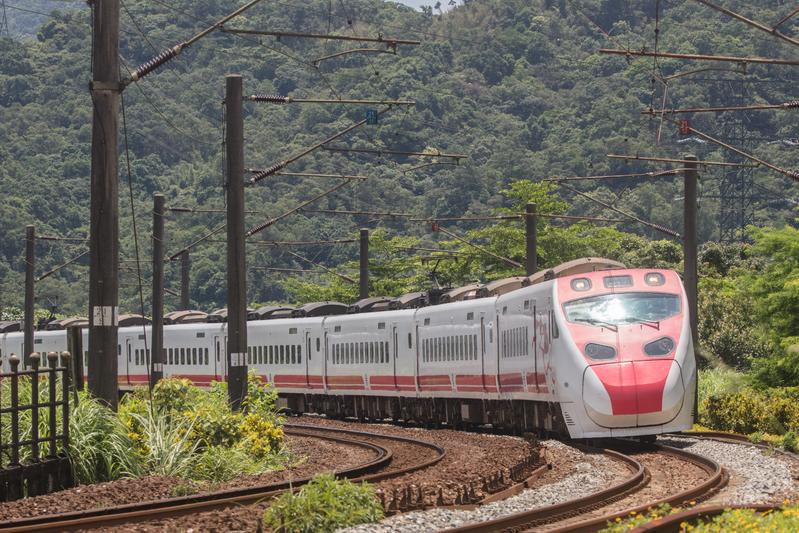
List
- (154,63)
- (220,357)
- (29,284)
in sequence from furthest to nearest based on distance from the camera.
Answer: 1. (29,284)
2. (220,357)
3. (154,63)

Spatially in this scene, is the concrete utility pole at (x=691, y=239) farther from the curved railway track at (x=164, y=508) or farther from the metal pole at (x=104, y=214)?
the metal pole at (x=104, y=214)

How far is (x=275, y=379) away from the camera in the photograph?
4641 centimetres

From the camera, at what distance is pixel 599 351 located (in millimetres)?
22859

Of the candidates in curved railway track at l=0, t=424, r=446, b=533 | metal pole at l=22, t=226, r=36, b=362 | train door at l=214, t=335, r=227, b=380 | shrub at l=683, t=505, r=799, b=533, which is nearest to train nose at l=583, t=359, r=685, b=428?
curved railway track at l=0, t=424, r=446, b=533

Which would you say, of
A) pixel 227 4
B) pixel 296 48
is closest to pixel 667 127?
pixel 296 48

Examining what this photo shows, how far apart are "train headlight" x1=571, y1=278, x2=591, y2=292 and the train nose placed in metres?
2.03

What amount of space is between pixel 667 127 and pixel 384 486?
105701 millimetres

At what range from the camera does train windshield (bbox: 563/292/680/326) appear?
23375 millimetres

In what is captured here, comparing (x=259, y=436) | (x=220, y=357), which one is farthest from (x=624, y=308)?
(x=220, y=357)

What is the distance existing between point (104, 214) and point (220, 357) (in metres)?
27.7

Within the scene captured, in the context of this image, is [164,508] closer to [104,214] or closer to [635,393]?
[104,214]

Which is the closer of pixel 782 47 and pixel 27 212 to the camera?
pixel 27 212

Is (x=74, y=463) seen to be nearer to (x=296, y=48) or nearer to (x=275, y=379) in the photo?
(x=275, y=379)

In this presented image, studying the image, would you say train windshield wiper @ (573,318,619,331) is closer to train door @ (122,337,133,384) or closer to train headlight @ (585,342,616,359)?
train headlight @ (585,342,616,359)
